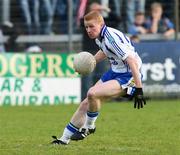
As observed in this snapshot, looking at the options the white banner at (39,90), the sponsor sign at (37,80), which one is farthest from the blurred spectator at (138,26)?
the white banner at (39,90)

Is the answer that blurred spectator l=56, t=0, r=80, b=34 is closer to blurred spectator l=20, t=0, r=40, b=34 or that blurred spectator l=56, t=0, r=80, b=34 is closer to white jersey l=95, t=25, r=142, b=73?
blurred spectator l=20, t=0, r=40, b=34

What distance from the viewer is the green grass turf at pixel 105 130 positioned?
1026 centimetres

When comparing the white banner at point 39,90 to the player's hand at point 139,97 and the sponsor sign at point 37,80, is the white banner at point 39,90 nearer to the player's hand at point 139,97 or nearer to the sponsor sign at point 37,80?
the sponsor sign at point 37,80

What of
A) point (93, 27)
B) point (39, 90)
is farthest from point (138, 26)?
point (93, 27)

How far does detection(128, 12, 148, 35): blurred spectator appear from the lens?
21.2 m

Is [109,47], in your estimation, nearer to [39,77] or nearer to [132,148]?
[132,148]

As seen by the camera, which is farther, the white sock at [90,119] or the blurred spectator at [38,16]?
the blurred spectator at [38,16]

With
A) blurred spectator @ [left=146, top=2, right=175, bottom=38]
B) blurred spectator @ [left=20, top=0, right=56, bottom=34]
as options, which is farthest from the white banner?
blurred spectator @ [left=146, top=2, right=175, bottom=38]

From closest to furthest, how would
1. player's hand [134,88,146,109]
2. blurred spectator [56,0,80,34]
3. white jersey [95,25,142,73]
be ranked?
1. player's hand [134,88,146,109]
2. white jersey [95,25,142,73]
3. blurred spectator [56,0,80,34]

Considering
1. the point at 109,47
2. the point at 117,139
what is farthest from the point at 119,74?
the point at 117,139

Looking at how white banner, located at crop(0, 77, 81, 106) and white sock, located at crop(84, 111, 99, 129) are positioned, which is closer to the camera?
white sock, located at crop(84, 111, 99, 129)

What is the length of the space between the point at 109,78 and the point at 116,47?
585mm

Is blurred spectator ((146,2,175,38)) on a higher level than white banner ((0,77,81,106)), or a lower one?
higher

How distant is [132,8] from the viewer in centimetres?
2153
